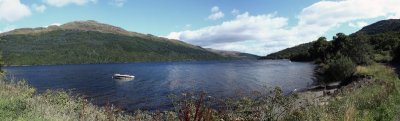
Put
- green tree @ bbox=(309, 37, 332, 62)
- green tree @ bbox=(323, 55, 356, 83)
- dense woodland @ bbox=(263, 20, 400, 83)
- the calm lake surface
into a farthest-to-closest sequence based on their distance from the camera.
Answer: green tree @ bbox=(309, 37, 332, 62) < dense woodland @ bbox=(263, 20, 400, 83) < green tree @ bbox=(323, 55, 356, 83) < the calm lake surface

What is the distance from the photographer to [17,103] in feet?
43.3

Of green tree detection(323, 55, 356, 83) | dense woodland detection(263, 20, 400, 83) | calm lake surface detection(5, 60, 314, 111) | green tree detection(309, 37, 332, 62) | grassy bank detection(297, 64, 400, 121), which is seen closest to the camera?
grassy bank detection(297, 64, 400, 121)

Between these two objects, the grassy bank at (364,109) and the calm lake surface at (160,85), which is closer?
the grassy bank at (364,109)

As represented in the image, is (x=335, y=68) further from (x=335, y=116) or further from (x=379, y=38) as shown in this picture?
(x=379, y=38)

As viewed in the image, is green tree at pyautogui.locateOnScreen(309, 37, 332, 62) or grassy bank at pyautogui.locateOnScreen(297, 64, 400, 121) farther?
green tree at pyautogui.locateOnScreen(309, 37, 332, 62)

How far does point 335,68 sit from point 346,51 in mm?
30090

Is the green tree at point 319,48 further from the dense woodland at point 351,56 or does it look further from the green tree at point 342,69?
the green tree at point 342,69

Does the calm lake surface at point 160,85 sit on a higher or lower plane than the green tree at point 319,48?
lower

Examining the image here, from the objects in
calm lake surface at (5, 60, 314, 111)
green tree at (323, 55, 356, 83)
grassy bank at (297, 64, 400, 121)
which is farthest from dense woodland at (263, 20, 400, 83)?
grassy bank at (297, 64, 400, 121)

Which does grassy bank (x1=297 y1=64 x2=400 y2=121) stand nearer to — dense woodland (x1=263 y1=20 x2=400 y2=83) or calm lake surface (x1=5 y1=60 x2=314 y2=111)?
calm lake surface (x1=5 y1=60 x2=314 y2=111)

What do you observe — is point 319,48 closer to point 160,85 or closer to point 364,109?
point 160,85

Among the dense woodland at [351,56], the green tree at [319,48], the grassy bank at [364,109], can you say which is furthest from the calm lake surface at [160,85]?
the green tree at [319,48]

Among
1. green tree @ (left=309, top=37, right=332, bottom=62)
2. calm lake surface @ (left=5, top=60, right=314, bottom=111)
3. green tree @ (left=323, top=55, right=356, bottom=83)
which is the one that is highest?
green tree @ (left=309, top=37, right=332, bottom=62)

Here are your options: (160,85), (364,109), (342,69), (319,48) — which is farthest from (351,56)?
(364,109)
